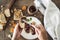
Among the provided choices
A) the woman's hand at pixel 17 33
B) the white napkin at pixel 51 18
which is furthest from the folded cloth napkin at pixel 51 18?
the woman's hand at pixel 17 33

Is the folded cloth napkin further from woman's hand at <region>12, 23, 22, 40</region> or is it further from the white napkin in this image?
woman's hand at <region>12, 23, 22, 40</region>

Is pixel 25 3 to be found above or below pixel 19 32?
above

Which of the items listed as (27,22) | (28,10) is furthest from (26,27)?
(28,10)

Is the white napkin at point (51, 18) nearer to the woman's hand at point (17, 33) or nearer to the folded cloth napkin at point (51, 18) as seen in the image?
the folded cloth napkin at point (51, 18)

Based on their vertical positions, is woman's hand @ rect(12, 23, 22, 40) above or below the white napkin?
below

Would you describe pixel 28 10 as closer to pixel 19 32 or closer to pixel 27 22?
pixel 27 22

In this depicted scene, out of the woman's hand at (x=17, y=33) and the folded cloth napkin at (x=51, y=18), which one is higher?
the folded cloth napkin at (x=51, y=18)

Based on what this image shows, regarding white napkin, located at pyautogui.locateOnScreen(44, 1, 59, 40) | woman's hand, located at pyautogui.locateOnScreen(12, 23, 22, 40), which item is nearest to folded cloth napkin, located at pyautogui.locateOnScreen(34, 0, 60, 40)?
white napkin, located at pyautogui.locateOnScreen(44, 1, 59, 40)

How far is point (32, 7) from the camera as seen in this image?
1294 millimetres

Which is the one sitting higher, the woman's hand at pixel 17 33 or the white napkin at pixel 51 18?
the white napkin at pixel 51 18

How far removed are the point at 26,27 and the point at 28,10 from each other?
5.9 inches

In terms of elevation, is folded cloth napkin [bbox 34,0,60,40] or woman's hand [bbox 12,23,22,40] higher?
folded cloth napkin [bbox 34,0,60,40]

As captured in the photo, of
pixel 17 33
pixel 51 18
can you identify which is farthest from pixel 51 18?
pixel 17 33

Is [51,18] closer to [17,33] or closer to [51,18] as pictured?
[51,18]
